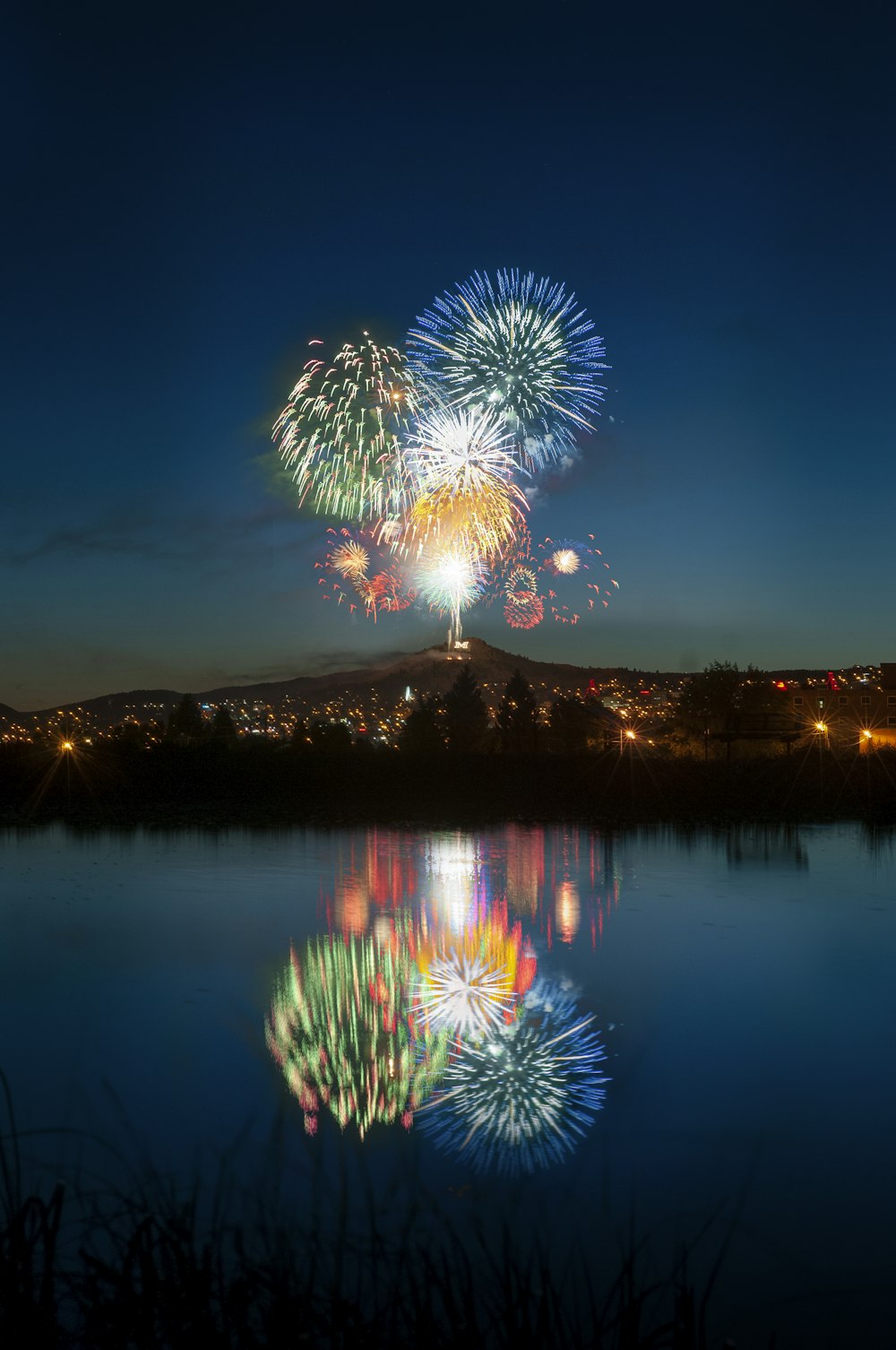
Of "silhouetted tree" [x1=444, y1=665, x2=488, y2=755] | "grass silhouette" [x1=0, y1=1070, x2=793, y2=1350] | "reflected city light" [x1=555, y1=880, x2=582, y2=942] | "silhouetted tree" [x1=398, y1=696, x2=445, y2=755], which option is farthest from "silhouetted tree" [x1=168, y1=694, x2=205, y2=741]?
"grass silhouette" [x1=0, y1=1070, x2=793, y2=1350]

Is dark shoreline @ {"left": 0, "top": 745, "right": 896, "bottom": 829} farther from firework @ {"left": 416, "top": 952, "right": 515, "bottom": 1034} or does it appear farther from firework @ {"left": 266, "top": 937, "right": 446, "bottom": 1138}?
firework @ {"left": 266, "top": 937, "right": 446, "bottom": 1138}

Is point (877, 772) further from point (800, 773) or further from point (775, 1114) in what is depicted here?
point (775, 1114)

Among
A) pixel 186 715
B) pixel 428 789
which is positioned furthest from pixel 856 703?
pixel 428 789

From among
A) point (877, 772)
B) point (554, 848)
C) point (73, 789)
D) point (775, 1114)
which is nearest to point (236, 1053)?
point (775, 1114)

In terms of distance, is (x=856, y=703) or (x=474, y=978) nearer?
(x=474, y=978)

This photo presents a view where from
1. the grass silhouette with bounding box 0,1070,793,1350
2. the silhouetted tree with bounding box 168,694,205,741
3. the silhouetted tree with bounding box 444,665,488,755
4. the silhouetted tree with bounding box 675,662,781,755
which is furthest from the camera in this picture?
the silhouetted tree with bounding box 168,694,205,741

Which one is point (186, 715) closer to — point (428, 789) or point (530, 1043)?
point (428, 789)
